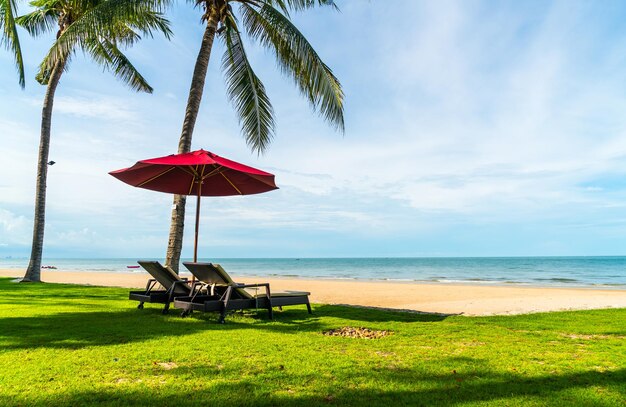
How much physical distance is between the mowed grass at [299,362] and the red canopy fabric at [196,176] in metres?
2.07

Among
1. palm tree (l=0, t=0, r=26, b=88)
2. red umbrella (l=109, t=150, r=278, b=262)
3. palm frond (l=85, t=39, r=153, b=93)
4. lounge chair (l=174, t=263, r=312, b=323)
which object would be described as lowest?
lounge chair (l=174, t=263, r=312, b=323)

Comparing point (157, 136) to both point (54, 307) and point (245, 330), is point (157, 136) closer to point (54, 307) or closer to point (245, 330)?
point (54, 307)

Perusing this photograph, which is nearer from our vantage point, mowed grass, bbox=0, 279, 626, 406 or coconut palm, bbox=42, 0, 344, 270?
mowed grass, bbox=0, 279, 626, 406

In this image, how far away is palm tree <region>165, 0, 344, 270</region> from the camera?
884 centimetres

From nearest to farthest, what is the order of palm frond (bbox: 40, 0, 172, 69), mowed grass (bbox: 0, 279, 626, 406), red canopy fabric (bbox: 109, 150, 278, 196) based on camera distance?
mowed grass (bbox: 0, 279, 626, 406)
red canopy fabric (bbox: 109, 150, 278, 196)
palm frond (bbox: 40, 0, 172, 69)

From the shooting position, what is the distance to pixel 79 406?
99.2 inches

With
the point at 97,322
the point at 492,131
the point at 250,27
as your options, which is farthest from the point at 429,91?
the point at 97,322

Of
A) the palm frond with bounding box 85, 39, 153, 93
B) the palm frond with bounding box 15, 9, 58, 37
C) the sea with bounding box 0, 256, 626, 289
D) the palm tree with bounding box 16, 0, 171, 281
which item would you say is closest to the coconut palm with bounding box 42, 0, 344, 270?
the palm tree with bounding box 16, 0, 171, 281

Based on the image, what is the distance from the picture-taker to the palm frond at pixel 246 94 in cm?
1003

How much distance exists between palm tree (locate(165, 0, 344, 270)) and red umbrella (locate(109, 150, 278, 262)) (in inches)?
36.0

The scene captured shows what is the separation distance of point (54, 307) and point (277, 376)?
537 cm

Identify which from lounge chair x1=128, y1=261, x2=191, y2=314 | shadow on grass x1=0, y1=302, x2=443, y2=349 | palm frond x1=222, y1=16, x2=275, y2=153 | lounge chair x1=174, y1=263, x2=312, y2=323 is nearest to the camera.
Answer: shadow on grass x1=0, y1=302, x2=443, y2=349

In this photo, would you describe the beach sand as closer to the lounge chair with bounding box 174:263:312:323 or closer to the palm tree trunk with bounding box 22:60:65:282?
the lounge chair with bounding box 174:263:312:323

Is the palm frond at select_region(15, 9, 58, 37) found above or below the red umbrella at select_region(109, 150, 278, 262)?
above
